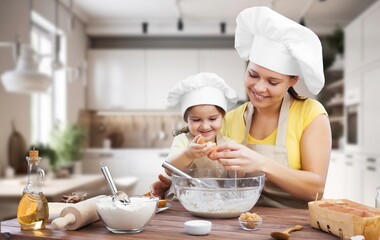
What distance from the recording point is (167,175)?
1.54m

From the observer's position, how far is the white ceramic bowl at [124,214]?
0.99 meters

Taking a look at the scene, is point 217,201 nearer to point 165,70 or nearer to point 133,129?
point 165,70

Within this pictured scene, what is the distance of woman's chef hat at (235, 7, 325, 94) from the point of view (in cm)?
139

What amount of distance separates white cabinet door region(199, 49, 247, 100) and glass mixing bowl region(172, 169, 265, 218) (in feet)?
16.9

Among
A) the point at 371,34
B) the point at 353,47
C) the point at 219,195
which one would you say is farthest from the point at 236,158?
the point at 353,47

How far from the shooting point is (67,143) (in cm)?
505

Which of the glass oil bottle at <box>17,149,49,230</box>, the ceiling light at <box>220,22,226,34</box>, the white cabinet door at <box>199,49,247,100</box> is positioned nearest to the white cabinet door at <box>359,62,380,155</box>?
the white cabinet door at <box>199,49,247,100</box>

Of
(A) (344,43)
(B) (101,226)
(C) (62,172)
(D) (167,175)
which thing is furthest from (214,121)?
(A) (344,43)

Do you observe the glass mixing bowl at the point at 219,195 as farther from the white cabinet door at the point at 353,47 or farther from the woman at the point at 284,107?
the white cabinet door at the point at 353,47

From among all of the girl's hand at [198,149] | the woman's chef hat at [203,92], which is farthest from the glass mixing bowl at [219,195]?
the woman's chef hat at [203,92]

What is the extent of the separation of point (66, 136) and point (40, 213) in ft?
13.7

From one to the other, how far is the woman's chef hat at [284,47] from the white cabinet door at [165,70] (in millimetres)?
4853

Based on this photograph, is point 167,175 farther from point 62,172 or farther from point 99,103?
point 99,103

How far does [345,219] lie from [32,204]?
0.70 meters
